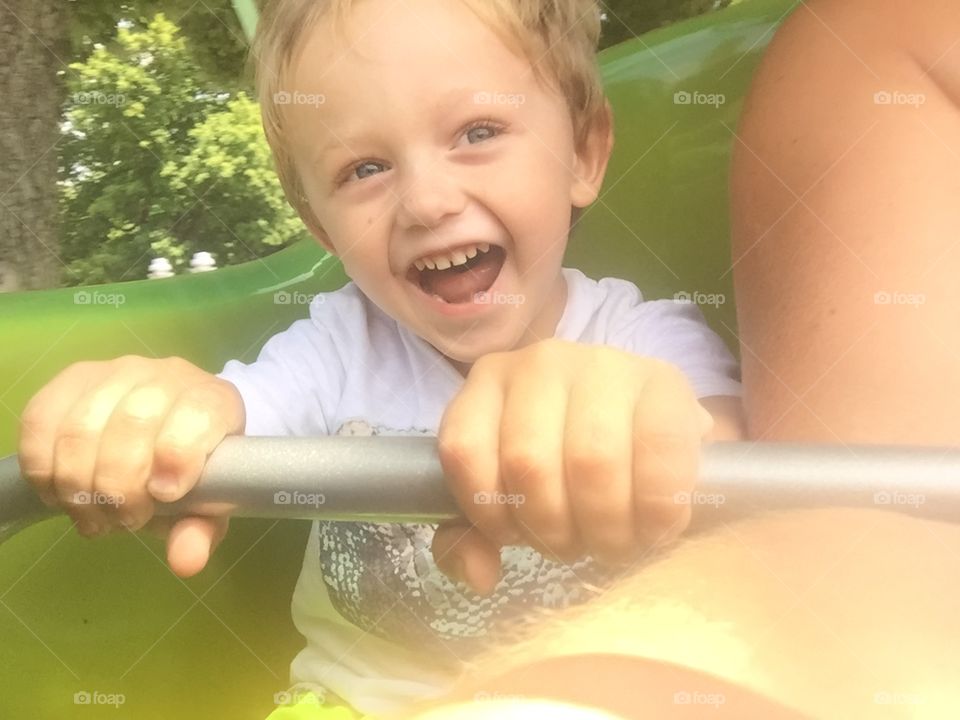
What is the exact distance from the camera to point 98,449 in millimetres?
364

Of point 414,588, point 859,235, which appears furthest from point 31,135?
point 859,235

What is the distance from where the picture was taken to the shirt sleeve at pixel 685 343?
42cm

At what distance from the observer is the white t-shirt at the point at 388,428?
17.0 inches

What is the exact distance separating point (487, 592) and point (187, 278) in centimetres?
23

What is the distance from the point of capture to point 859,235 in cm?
37

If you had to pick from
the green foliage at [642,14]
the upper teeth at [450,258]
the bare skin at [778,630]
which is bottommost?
the bare skin at [778,630]

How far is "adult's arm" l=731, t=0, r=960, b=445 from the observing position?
0.36 meters

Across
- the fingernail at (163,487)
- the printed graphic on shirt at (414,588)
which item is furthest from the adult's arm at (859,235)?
the fingernail at (163,487)

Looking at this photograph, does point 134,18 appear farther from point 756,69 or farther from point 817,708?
point 817,708

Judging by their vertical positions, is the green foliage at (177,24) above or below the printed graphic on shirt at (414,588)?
above

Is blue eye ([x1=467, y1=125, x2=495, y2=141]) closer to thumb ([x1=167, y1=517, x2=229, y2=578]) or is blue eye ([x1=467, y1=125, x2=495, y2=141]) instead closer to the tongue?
the tongue

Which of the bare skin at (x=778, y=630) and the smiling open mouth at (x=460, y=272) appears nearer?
the bare skin at (x=778, y=630)

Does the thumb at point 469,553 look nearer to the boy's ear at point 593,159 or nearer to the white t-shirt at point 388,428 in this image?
the white t-shirt at point 388,428

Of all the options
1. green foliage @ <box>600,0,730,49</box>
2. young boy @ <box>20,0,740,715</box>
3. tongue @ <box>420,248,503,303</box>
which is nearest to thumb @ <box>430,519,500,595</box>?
young boy @ <box>20,0,740,715</box>
